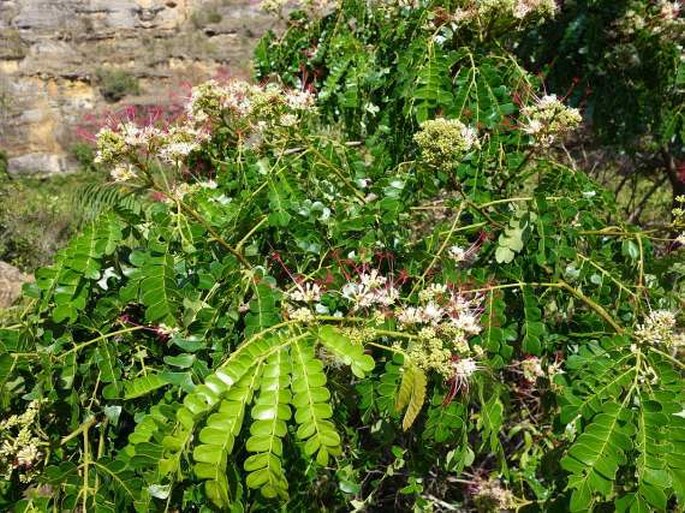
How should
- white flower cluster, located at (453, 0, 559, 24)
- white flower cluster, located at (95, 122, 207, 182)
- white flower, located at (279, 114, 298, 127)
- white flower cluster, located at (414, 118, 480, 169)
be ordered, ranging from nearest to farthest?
white flower cluster, located at (95, 122, 207, 182) → white flower cluster, located at (414, 118, 480, 169) → white flower, located at (279, 114, 298, 127) → white flower cluster, located at (453, 0, 559, 24)

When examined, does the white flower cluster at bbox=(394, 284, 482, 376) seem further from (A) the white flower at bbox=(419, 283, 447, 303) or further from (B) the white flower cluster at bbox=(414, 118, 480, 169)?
(B) the white flower cluster at bbox=(414, 118, 480, 169)

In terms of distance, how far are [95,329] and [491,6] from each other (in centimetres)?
157

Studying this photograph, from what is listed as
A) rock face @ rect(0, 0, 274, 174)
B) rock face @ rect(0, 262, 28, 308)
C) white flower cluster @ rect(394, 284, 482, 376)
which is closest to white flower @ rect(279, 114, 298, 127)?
white flower cluster @ rect(394, 284, 482, 376)

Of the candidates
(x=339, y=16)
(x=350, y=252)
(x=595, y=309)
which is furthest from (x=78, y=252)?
(x=339, y=16)

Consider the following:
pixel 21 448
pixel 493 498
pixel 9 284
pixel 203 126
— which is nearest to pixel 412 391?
pixel 21 448

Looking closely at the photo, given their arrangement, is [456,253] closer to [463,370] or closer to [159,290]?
[463,370]

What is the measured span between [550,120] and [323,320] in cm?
87

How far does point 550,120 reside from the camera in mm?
1712

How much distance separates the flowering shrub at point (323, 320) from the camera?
123cm

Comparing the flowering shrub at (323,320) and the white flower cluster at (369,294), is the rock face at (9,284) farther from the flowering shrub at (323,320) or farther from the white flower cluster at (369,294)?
the white flower cluster at (369,294)

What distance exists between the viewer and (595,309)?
68.4 inches

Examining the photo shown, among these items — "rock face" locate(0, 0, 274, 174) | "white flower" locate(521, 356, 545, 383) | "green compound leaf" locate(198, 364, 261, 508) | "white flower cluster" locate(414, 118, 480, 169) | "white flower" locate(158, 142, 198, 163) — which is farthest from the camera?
"rock face" locate(0, 0, 274, 174)

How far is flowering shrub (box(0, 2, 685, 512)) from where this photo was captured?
123cm

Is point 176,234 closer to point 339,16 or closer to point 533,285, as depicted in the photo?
point 533,285
